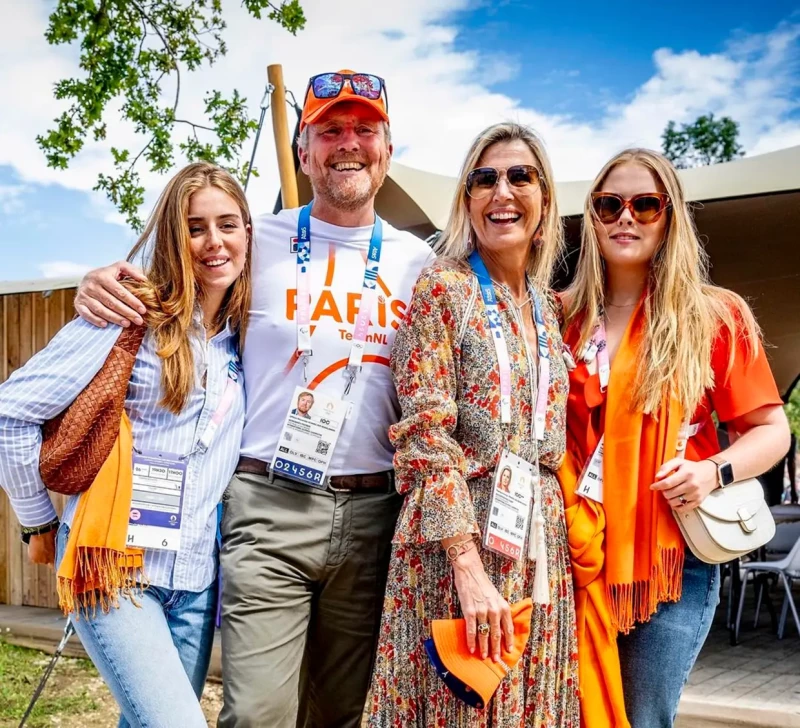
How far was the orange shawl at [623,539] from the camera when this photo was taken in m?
2.11

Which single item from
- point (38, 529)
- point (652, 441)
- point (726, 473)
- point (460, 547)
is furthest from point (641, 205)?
point (38, 529)

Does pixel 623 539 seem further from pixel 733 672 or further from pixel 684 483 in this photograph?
pixel 733 672

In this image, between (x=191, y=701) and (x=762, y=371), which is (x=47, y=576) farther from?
(x=762, y=371)

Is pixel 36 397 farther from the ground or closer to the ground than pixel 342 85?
closer to the ground

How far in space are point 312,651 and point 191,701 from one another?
0.57m

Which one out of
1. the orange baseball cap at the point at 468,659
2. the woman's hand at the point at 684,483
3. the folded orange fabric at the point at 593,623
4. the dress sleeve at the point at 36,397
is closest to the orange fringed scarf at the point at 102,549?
the dress sleeve at the point at 36,397

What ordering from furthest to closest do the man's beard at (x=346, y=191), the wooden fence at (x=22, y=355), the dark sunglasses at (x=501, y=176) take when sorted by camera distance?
the wooden fence at (x=22, y=355) < the man's beard at (x=346, y=191) < the dark sunglasses at (x=501, y=176)

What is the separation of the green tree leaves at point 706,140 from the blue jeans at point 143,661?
3988 cm

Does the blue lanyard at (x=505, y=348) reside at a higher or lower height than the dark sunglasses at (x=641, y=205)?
lower

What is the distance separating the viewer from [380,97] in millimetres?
2568

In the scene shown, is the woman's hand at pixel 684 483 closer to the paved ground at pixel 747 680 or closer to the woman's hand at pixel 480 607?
the woman's hand at pixel 480 607

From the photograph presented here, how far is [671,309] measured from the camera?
7.39 ft

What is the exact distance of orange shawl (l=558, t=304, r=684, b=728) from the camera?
2105 millimetres

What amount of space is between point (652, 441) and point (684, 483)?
136mm
